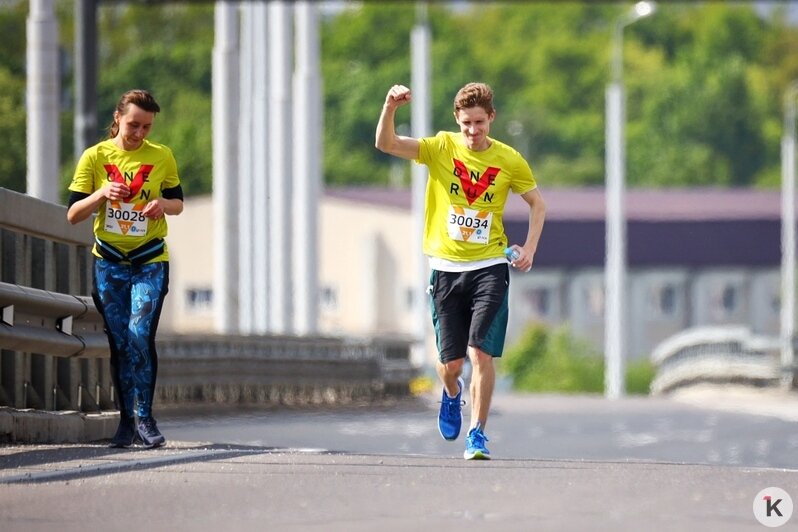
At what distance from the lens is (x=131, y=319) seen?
39.1 feet

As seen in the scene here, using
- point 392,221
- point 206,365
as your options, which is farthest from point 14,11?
point 392,221

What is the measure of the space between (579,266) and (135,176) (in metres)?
78.4

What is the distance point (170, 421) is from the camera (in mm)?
21578

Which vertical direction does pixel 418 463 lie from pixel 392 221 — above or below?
below

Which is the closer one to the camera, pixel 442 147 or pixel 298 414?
pixel 442 147

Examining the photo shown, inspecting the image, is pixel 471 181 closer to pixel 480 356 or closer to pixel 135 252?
pixel 480 356

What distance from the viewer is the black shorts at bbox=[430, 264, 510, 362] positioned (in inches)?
463

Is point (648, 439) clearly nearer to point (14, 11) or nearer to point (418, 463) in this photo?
point (418, 463)

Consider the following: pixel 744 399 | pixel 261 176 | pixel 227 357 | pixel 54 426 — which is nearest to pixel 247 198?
pixel 261 176

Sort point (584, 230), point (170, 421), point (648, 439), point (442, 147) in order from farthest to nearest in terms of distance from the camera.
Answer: point (584, 230), point (170, 421), point (648, 439), point (442, 147)

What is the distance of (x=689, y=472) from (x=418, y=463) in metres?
1.24

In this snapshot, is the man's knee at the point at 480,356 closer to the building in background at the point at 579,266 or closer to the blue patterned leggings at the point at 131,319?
the blue patterned leggings at the point at 131,319

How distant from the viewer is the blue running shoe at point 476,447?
11.5 meters

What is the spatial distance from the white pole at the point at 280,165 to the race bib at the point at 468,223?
79.6ft
